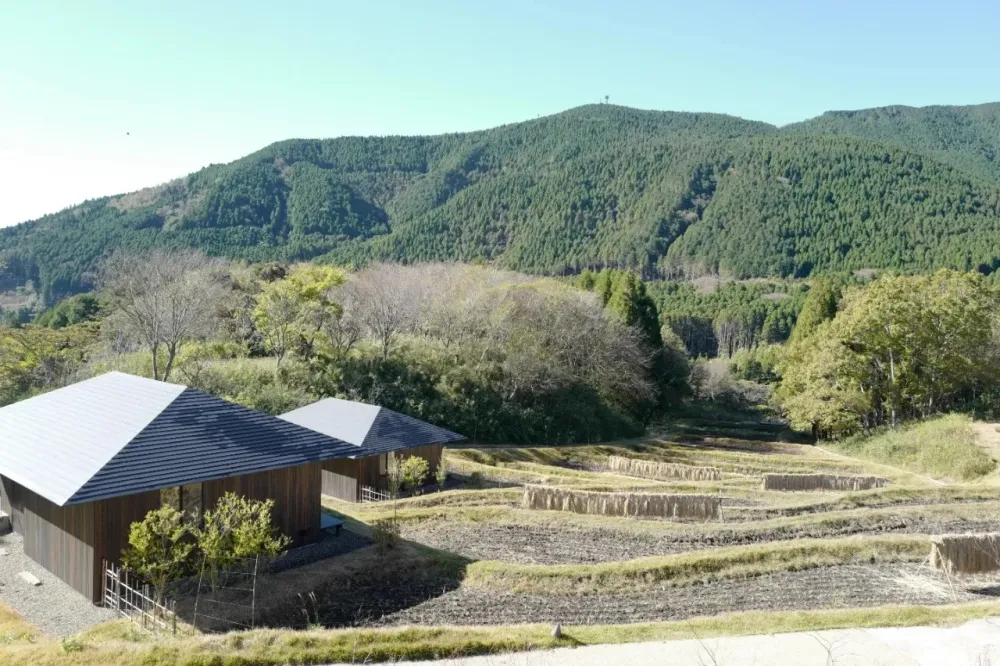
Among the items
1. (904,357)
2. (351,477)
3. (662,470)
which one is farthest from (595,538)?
(904,357)

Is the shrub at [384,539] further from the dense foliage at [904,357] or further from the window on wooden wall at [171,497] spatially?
the dense foliage at [904,357]

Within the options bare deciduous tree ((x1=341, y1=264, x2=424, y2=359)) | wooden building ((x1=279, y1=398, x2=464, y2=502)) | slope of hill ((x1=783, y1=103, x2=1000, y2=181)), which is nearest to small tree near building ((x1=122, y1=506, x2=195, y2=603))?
wooden building ((x1=279, y1=398, x2=464, y2=502))

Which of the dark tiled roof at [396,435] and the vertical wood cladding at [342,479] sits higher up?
the dark tiled roof at [396,435]

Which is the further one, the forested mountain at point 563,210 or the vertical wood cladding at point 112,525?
the forested mountain at point 563,210

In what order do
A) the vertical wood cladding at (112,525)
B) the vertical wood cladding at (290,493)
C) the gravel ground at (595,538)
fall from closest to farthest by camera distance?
the vertical wood cladding at (112,525)
the vertical wood cladding at (290,493)
the gravel ground at (595,538)

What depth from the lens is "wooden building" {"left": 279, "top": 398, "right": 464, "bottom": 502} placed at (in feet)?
76.7

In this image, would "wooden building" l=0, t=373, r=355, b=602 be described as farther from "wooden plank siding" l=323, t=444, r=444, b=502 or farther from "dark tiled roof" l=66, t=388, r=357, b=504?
"wooden plank siding" l=323, t=444, r=444, b=502

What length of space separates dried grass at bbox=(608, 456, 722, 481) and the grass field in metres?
3.14

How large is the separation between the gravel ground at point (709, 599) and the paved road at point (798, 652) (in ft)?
6.67

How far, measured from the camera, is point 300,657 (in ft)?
34.6

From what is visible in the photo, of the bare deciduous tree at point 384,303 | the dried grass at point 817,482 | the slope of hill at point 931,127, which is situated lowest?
the dried grass at point 817,482

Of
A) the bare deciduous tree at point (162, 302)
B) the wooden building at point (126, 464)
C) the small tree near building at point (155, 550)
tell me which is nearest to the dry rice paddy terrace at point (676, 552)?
the wooden building at point (126, 464)

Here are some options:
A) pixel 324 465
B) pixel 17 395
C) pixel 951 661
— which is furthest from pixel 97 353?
pixel 951 661

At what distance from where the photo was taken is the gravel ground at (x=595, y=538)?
17234 millimetres
